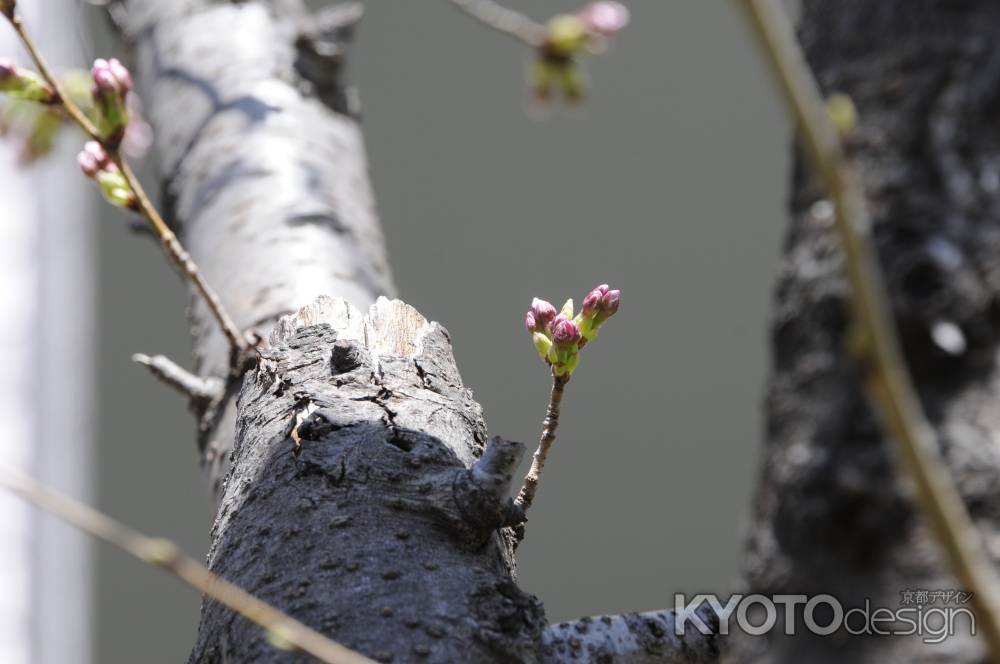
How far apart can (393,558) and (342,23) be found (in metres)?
0.56

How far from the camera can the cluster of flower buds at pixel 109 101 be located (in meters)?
0.55

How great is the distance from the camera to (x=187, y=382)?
66 cm

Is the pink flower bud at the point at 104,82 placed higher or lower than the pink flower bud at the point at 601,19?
higher

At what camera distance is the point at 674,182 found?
187 cm

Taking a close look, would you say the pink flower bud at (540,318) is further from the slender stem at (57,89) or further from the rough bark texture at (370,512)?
the slender stem at (57,89)

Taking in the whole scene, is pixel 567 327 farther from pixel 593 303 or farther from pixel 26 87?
pixel 26 87

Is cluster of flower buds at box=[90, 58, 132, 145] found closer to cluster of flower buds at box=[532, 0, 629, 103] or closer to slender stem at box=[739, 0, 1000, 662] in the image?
cluster of flower buds at box=[532, 0, 629, 103]

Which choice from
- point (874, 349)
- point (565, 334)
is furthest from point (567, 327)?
point (874, 349)

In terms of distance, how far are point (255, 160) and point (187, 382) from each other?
18cm

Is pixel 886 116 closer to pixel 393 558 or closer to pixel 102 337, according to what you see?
pixel 393 558

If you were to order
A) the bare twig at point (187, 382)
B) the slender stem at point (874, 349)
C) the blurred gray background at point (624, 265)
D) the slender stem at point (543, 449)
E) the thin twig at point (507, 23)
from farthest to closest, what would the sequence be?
the blurred gray background at point (624, 265) → the bare twig at point (187, 382) → the slender stem at point (543, 449) → the thin twig at point (507, 23) → the slender stem at point (874, 349)

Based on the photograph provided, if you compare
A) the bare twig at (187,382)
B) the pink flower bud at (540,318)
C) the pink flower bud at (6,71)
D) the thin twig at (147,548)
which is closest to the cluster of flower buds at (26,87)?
the pink flower bud at (6,71)

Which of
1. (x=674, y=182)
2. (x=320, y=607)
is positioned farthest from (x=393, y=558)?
(x=674, y=182)

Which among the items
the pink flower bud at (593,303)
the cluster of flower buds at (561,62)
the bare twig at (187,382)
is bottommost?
the cluster of flower buds at (561,62)
